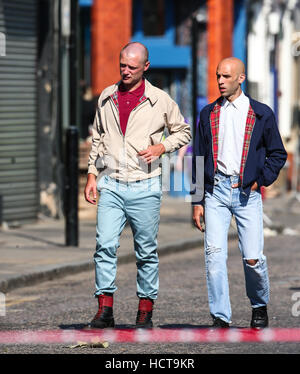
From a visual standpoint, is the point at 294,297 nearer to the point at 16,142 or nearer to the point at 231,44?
the point at 16,142

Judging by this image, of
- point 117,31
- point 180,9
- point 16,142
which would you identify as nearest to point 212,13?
point 180,9

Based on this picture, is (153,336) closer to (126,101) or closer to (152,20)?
(126,101)

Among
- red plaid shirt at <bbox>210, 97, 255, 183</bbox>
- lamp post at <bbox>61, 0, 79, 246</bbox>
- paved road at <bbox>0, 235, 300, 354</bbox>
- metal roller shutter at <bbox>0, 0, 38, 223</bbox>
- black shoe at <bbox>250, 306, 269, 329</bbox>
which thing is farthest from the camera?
metal roller shutter at <bbox>0, 0, 38, 223</bbox>

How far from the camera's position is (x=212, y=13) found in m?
27.0

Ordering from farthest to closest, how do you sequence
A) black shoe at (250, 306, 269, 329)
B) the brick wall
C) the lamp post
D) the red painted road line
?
the brick wall → the lamp post → black shoe at (250, 306, 269, 329) → the red painted road line

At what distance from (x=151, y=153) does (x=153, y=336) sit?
1243 millimetres

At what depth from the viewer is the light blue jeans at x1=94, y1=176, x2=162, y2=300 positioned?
8.08 meters

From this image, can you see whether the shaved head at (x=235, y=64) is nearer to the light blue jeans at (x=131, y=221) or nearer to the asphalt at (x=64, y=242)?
the light blue jeans at (x=131, y=221)

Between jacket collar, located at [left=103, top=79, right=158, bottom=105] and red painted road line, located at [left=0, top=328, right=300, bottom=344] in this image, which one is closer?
red painted road line, located at [left=0, top=328, right=300, bottom=344]

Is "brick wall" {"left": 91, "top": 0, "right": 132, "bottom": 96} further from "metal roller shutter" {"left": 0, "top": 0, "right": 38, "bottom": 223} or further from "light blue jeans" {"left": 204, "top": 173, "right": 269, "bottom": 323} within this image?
"light blue jeans" {"left": 204, "top": 173, "right": 269, "bottom": 323}

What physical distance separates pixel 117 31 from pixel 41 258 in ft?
35.9

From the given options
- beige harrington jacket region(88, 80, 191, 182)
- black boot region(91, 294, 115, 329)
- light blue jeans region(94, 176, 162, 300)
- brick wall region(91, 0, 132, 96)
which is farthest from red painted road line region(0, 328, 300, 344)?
brick wall region(91, 0, 132, 96)

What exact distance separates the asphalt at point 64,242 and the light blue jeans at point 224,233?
3.34 m

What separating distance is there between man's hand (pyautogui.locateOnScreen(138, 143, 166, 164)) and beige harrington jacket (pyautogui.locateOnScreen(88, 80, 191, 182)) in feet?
0.24
